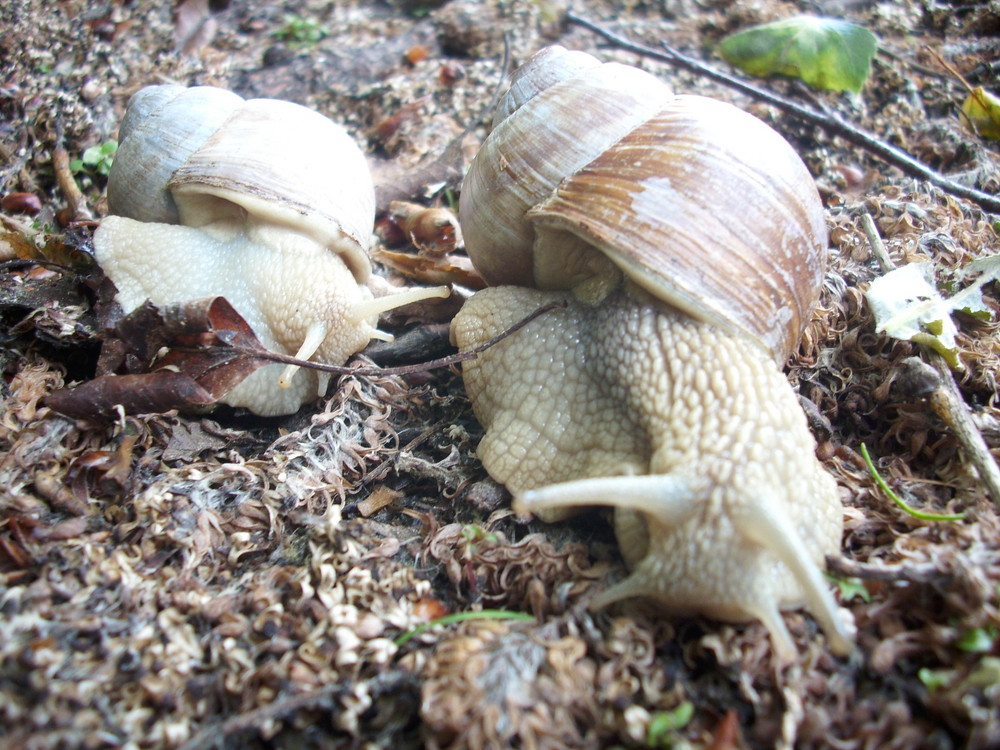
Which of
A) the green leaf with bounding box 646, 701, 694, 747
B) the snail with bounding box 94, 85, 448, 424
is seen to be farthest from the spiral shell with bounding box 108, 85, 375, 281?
the green leaf with bounding box 646, 701, 694, 747

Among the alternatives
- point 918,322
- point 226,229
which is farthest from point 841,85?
point 226,229

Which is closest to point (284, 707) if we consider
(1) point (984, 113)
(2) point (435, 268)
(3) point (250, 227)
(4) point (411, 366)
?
(4) point (411, 366)

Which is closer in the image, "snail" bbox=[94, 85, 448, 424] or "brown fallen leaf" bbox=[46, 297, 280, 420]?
"brown fallen leaf" bbox=[46, 297, 280, 420]

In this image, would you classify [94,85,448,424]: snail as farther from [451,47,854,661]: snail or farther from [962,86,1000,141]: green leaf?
[962,86,1000,141]: green leaf

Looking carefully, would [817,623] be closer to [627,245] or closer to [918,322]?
[627,245]

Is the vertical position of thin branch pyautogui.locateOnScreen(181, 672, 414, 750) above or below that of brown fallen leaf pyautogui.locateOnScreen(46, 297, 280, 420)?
below
